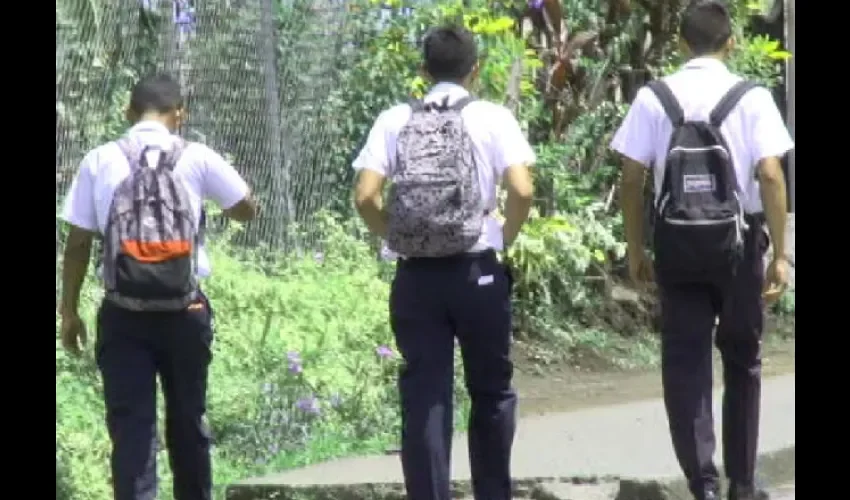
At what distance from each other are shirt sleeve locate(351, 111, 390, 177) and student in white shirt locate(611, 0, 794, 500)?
2.79 ft

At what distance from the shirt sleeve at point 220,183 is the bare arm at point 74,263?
17.7 inches

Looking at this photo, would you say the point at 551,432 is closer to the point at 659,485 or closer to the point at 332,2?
the point at 659,485

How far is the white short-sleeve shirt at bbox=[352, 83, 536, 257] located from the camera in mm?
6320

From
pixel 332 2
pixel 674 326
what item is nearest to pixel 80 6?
pixel 332 2

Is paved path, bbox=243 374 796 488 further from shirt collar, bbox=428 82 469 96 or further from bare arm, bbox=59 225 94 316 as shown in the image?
shirt collar, bbox=428 82 469 96

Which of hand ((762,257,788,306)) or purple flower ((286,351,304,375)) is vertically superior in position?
hand ((762,257,788,306))

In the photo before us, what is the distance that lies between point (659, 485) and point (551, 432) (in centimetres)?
175

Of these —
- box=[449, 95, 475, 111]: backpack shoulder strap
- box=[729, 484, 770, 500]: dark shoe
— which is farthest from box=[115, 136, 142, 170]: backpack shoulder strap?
box=[729, 484, 770, 500]: dark shoe

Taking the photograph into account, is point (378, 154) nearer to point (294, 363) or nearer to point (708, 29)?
point (708, 29)

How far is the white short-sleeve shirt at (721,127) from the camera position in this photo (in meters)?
6.41
